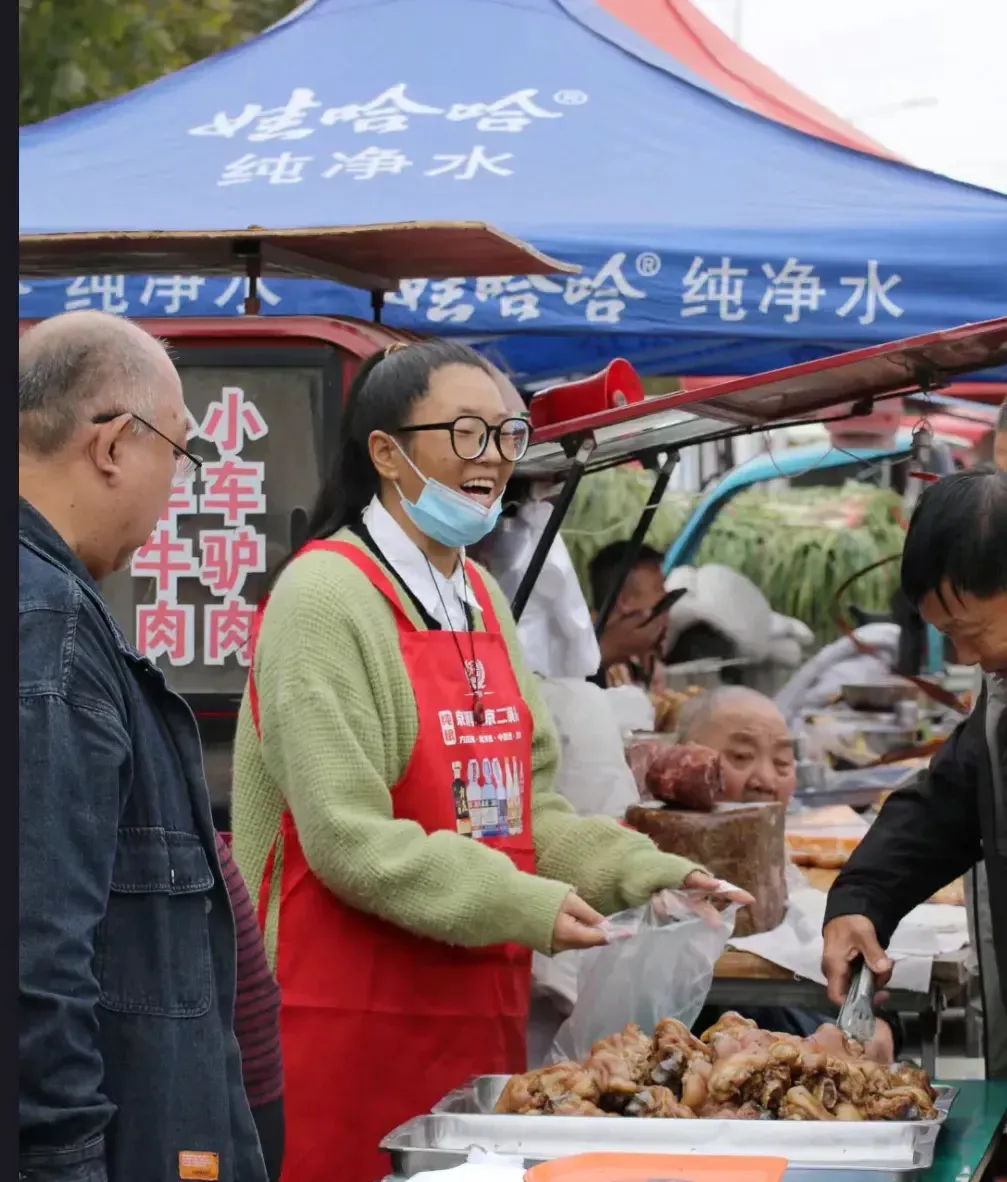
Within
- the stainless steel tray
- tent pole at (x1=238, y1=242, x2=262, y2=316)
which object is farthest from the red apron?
tent pole at (x1=238, y1=242, x2=262, y2=316)

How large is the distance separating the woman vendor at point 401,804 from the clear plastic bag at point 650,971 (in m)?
0.07

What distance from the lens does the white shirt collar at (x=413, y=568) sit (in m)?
3.26

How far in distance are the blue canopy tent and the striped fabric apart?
3.22 meters

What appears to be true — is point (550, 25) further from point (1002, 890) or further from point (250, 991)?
point (250, 991)

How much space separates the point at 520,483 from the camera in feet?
15.3

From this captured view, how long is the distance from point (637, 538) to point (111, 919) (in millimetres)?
3586

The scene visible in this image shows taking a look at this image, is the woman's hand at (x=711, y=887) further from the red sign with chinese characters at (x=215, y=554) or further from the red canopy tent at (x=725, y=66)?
the red canopy tent at (x=725, y=66)

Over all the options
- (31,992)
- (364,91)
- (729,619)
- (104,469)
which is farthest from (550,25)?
Result: (31,992)

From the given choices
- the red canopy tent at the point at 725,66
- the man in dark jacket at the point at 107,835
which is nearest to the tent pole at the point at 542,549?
the man in dark jacket at the point at 107,835

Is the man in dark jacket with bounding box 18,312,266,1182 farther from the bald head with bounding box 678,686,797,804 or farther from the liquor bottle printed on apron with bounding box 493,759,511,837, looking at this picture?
the bald head with bounding box 678,686,797,804

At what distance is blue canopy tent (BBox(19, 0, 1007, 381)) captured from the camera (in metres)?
5.19

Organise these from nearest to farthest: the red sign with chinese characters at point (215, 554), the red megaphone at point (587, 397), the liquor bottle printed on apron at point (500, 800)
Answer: the liquor bottle printed on apron at point (500, 800) < the red megaphone at point (587, 397) < the red sign with chinese characters at point (215, 554)

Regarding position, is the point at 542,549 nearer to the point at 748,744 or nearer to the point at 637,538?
the point at 748,744

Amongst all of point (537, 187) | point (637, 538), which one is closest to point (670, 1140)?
point (637, 538)
